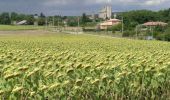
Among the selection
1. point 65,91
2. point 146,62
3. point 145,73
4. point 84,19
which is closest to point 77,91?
point 65,91

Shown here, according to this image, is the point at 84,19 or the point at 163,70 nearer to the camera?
the point at 163,70

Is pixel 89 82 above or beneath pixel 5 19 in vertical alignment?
above

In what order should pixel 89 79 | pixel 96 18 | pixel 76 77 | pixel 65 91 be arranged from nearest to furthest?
pixel 65 91
pixel 89 79
pixel 76 77
pixel 96 18

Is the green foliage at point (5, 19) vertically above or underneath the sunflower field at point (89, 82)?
underneath

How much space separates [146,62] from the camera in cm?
1051

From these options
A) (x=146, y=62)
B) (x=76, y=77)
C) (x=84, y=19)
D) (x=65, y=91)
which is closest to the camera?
(x=65, y=91)

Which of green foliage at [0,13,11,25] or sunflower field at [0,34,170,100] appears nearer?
sunflower field at [0,34,170,100]

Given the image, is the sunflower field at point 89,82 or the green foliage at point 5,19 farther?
the green foliage at point 5,19

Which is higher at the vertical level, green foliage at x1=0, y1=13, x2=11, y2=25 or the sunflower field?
the sunflower field

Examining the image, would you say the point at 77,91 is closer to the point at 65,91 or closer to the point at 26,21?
the point at 65,91

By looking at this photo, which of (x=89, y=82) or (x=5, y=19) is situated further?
(x=5, y=19)

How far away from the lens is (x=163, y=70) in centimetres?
982

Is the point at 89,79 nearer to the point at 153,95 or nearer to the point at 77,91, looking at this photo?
the point at 77,91

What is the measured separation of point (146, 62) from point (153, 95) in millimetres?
1228
